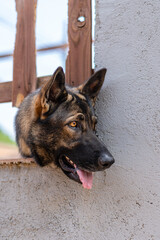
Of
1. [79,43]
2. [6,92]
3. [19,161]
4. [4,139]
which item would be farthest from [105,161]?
[4,139]

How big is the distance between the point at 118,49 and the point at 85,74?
1.34 ft

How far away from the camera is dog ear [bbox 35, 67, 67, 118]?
92.5 inches

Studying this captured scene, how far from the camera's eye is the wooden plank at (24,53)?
3088 mm

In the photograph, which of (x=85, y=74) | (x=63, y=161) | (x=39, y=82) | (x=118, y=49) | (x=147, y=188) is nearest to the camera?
(x=147, y=188)

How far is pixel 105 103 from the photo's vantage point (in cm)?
259

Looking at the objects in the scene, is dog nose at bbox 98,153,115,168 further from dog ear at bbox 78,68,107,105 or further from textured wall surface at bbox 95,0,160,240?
dog ear at bbox 78,68,107,105

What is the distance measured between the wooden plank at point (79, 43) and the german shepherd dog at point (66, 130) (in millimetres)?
201

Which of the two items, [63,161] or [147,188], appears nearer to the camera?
[147,188]

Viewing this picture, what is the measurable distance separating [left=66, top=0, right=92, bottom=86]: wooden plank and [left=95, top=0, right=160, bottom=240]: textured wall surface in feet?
0.43

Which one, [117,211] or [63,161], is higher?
[63,161]

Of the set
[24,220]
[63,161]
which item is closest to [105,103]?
[63,161]

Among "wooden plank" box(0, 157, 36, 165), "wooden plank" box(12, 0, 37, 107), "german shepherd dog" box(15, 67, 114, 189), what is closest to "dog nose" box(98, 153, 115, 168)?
"german shepherd dog" box(15, 67, 114, 189)

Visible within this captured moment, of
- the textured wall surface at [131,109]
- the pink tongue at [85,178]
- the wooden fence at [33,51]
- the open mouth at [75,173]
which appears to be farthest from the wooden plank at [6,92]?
the pink tongue at [85,178]

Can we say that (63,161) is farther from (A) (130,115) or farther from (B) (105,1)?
(B) (105,1)
